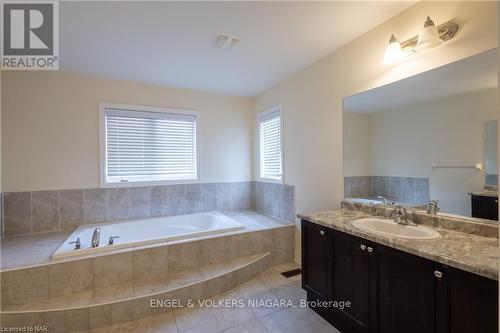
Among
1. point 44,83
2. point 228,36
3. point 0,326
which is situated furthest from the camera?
point 44,83

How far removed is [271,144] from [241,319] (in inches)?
91.7

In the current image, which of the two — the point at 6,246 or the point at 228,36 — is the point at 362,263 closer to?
the point at 228,36

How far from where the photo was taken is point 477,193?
55.2 inches

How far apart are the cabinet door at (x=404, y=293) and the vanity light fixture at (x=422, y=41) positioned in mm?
1380

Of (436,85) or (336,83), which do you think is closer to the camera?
(436,85)

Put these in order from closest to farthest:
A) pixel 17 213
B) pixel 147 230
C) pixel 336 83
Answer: pixel 336 83, pixel 17 213, pixel 147 230

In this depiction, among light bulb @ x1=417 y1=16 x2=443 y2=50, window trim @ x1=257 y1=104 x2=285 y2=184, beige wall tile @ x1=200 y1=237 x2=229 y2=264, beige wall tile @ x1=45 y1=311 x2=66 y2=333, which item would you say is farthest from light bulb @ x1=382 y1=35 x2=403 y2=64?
beige wall tile @ x1=45 y1=311 x2=66 y2=333

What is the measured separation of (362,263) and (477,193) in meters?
0.82

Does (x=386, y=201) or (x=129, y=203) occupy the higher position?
(x=386, y=201)

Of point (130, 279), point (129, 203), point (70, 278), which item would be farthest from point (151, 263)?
point (129, 203)

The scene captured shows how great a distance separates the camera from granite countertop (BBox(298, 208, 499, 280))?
0.99 metres

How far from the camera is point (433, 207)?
1.60 meters

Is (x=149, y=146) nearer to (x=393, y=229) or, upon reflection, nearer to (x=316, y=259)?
(x=316, y=259)

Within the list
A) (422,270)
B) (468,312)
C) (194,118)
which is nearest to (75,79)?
(194,118)
